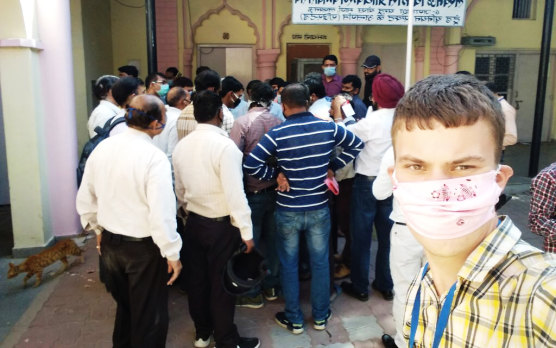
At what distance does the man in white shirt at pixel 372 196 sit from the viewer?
12.5ft

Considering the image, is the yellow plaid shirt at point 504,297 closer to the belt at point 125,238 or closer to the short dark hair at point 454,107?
the short dark hair at point 454,107

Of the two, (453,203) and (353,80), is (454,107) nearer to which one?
(453,203)

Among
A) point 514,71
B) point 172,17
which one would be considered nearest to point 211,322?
point 172,17

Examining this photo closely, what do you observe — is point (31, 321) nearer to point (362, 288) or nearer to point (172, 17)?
point (362, 288)

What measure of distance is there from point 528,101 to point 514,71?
874 millimetres

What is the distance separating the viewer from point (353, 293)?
424 centimetres

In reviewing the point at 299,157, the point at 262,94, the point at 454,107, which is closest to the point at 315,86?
the point at 262,94

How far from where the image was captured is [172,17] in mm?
9867

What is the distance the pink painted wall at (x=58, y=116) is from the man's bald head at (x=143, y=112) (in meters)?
2.82

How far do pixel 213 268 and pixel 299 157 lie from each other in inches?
39.0

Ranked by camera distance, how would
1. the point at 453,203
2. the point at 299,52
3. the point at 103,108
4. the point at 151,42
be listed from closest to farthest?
the point at 453,203 → the point at 103,108 → the point at 151,42 → the point at 299,52

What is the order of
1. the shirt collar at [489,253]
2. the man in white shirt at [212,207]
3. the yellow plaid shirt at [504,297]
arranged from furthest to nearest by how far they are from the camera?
1. the man in white shirt at [212,207]
2. the shirt collar at [489,253]
3. the yellow plaid shirt at [504,297]

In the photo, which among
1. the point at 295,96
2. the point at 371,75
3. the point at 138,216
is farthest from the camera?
the point at 371,75

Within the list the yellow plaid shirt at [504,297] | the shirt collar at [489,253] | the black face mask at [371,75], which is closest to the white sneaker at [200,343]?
the yellow plaid shirt at [504,297]
